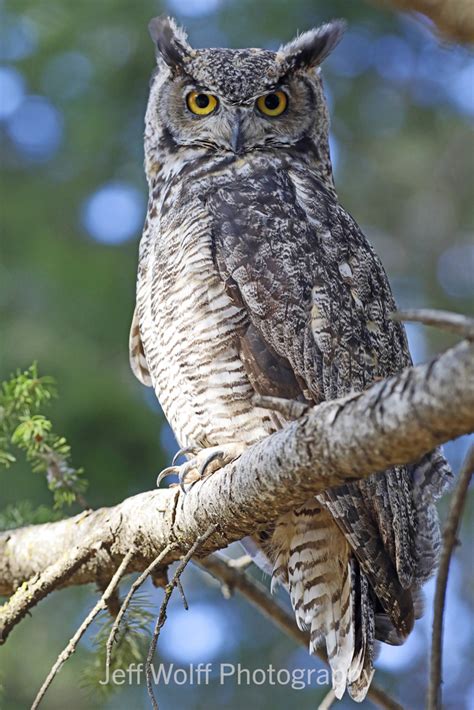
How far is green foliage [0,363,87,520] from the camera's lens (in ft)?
7.27

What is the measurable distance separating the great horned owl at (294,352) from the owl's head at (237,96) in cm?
11

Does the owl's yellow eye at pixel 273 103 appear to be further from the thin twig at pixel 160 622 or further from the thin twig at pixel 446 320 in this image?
the thin twig at pixel 446 320

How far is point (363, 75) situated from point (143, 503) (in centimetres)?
424

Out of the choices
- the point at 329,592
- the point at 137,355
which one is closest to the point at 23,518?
the point at 137,355

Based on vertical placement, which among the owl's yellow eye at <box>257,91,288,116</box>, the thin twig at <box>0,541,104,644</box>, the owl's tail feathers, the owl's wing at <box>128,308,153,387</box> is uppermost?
the owl's yellow eye at <box>257,91,288,116</box>

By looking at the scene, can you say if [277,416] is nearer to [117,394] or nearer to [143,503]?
[143,503]

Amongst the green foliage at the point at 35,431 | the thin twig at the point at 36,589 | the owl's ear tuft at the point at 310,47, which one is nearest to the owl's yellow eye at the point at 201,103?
Result: the owl's ear tuft at the point at 310,47

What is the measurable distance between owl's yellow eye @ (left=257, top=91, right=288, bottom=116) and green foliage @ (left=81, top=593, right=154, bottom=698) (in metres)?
1.51

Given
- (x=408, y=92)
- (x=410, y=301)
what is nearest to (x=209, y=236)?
(x=410, y=301)

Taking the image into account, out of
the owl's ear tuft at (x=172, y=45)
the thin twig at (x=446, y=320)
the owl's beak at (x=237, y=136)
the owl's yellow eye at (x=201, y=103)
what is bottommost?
the thin twig at (x=446, y=320)

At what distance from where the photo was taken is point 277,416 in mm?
2238

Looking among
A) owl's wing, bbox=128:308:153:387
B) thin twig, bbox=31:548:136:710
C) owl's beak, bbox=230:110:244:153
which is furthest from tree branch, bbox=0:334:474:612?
owl's beak, bbox=230:110:244:153

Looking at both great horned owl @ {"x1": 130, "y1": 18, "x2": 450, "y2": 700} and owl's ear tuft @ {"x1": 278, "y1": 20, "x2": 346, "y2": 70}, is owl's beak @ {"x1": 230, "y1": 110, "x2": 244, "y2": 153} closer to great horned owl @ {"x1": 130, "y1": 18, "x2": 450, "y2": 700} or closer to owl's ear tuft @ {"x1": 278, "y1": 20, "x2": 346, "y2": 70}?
great horned owl @ {"x1": 130, "y1": 18, "x2": 450, "y2": 700}

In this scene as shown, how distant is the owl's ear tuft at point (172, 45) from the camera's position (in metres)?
2.94
